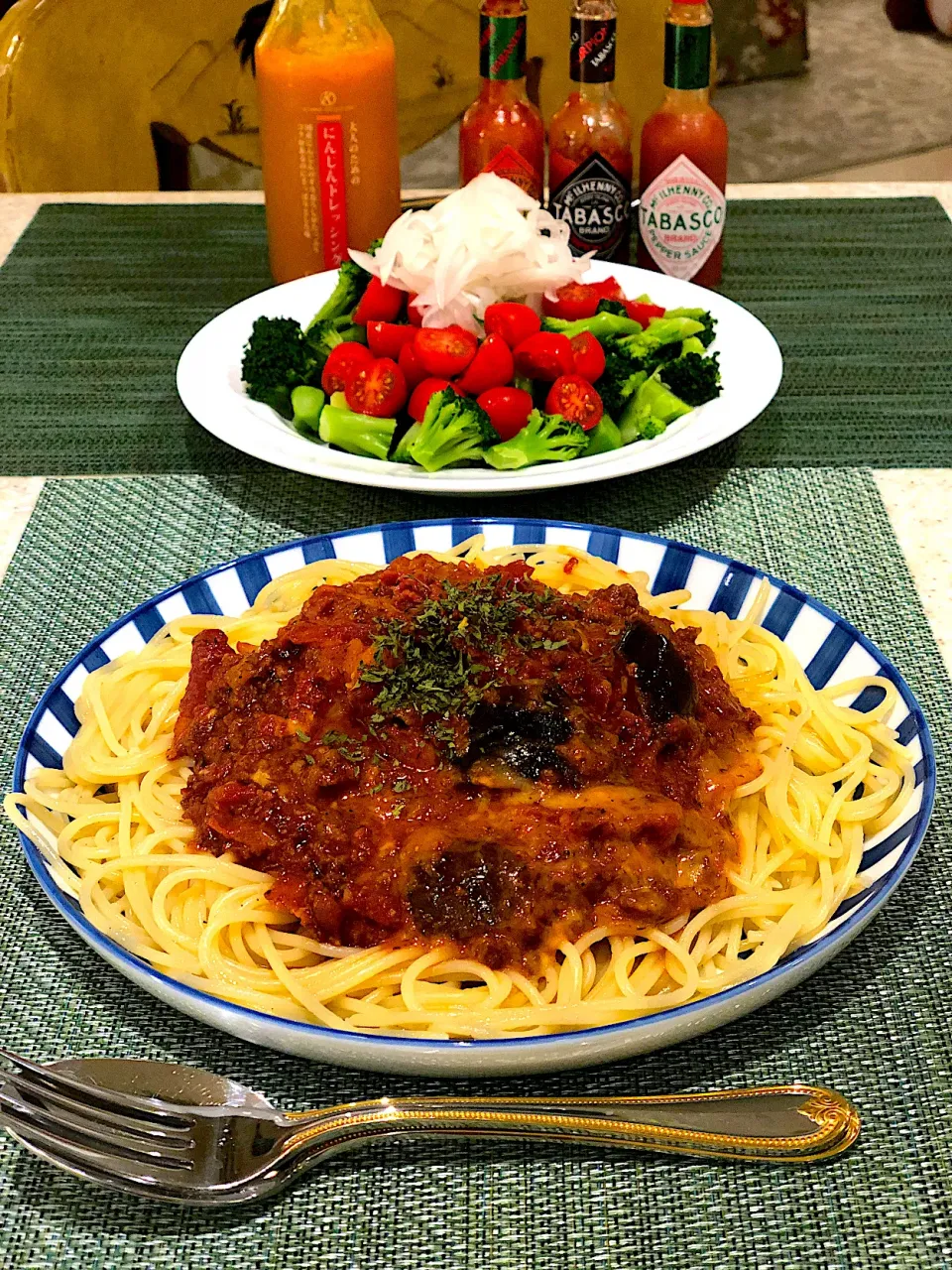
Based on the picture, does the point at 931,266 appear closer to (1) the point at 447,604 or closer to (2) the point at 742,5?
(1) the point at 447,604

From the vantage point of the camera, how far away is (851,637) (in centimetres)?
240

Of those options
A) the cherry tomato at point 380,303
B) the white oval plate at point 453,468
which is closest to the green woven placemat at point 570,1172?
the white oval plate at point 453,468

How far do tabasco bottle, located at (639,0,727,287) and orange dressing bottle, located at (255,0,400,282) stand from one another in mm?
825

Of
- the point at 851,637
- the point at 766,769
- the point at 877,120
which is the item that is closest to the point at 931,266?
the point at 851,637

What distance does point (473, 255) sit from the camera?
11.8 feet

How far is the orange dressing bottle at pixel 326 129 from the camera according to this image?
4.05 metres

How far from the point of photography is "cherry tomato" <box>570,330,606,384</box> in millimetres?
3439

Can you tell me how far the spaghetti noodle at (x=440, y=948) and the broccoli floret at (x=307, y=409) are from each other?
980 mm

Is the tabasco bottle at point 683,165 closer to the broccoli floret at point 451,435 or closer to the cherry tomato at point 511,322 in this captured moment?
the cherry tomato at point 511,322

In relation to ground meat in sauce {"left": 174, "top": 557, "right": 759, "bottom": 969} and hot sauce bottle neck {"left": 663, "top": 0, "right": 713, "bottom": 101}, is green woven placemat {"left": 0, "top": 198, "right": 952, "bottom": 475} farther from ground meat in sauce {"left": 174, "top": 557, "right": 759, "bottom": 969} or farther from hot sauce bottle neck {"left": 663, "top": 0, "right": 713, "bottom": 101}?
ground meat in sauce {"left": 174, "top": 557, "right": 759, "bottom": 969}

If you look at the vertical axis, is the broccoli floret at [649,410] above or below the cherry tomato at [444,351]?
below

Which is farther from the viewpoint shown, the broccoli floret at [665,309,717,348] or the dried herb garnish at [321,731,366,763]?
the broccoli floret at [665,309,717,348]

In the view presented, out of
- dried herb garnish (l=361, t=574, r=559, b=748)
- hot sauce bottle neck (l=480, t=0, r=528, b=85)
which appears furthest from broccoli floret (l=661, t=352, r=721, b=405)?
dried herb garnish (l=361, t=574, r=559, b=748)

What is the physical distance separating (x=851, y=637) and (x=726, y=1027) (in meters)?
0.82
